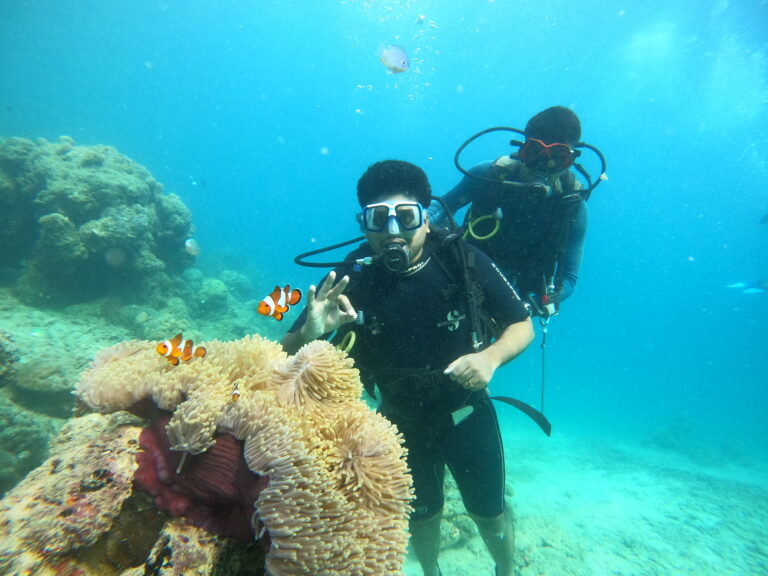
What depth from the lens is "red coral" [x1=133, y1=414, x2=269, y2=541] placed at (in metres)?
1.45

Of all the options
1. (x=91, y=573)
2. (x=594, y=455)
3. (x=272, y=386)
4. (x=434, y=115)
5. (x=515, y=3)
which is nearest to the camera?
(x=91, y=573)

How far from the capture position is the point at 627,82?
50.6m

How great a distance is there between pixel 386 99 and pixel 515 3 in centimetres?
5556

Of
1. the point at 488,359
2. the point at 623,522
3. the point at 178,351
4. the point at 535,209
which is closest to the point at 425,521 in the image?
the point at 488,359

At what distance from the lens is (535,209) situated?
464 cm

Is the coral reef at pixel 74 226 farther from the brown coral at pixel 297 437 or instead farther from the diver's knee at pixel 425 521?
the diver's knee at pixel 425 521

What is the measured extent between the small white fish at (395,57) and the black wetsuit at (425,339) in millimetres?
6828

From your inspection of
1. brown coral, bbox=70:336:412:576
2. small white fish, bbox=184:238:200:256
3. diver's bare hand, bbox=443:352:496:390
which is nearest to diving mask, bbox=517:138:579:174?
diver's bare hand, bbox=443:352:496:390

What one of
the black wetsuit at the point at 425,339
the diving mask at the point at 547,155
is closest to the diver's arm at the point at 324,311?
the black wetsuit at the point at 425,339

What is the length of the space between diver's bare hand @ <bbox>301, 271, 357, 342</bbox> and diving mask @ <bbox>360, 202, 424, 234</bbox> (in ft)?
2.21

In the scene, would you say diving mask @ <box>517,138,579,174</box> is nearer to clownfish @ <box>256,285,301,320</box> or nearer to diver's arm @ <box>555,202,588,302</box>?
diver's arm @ <box>555,202,588,302</box>

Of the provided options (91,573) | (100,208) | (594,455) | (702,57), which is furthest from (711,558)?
(702,57)

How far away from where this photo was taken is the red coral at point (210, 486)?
1452 mm

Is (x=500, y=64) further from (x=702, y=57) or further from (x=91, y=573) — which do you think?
(x=91, y=573)
